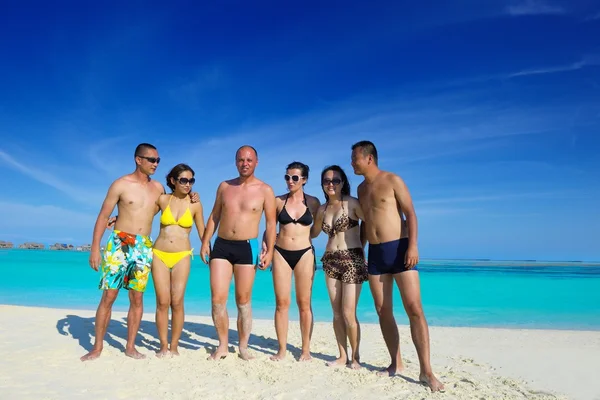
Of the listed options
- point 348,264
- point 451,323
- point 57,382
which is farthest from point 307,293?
point 451,323

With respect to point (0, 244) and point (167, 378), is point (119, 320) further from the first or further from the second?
point (0, 244)

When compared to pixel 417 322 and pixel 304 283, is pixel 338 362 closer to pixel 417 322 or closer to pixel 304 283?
pixel 304 283

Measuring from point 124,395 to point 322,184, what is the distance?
314 cm

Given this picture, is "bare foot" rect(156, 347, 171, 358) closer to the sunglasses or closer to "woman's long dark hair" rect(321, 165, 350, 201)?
"woman's long dark hair" rect(321, 165, 350, 201)

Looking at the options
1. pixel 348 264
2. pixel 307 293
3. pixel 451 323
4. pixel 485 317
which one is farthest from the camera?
pixel 485 317

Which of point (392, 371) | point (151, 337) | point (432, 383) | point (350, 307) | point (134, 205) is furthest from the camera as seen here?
point (151, 337)

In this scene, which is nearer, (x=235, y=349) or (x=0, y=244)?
(x=235, y=349)

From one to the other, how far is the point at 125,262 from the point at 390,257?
323 cm

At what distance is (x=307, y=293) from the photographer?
206 inches

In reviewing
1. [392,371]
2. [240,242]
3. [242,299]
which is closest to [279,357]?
[242,299]

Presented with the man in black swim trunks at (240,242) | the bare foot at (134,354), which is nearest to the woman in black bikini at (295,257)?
the man in black swim trunks at (240,242)

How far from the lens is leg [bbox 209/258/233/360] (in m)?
5.19

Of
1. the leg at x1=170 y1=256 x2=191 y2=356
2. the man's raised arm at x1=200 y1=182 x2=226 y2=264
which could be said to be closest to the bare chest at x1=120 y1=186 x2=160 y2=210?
the man's raised arm at x1=200 y1=182 x2=226 y2=264

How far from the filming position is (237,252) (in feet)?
17.3
